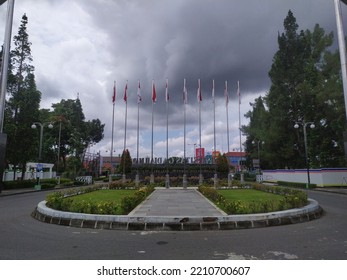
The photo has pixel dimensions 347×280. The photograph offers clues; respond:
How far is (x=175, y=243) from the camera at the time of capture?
6.90m

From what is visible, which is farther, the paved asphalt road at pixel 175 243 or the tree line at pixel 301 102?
the tree line at pixel 301 102

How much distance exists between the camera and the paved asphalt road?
5.86 meters

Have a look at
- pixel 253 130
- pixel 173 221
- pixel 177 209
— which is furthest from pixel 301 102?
pixel 173 221

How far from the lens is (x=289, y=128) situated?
1731 inches

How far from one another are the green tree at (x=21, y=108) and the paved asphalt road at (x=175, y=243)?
2681 cm

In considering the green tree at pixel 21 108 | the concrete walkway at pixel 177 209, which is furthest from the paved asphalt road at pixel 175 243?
the green tree at pixel 21 108

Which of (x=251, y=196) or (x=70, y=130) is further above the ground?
(x=70, y=130)

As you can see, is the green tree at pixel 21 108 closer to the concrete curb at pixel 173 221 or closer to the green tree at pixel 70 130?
the green tree at pixel 70 130

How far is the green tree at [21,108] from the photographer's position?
107 ft

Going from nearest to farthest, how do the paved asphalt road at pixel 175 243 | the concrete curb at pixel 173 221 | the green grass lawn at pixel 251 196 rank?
1. the paved asphalt road at pixel 175 243
2. the concrete curb at pixel 173 221
3. the green grass lawn at pixel 251 196

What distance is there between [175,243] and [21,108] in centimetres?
3422

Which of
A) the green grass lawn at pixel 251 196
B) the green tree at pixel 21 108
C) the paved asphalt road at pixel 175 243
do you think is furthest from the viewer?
the green tree at pixel 21 108

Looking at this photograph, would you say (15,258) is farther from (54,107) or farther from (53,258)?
(54,107)

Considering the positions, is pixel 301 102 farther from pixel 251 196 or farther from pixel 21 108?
pixel 21 108
